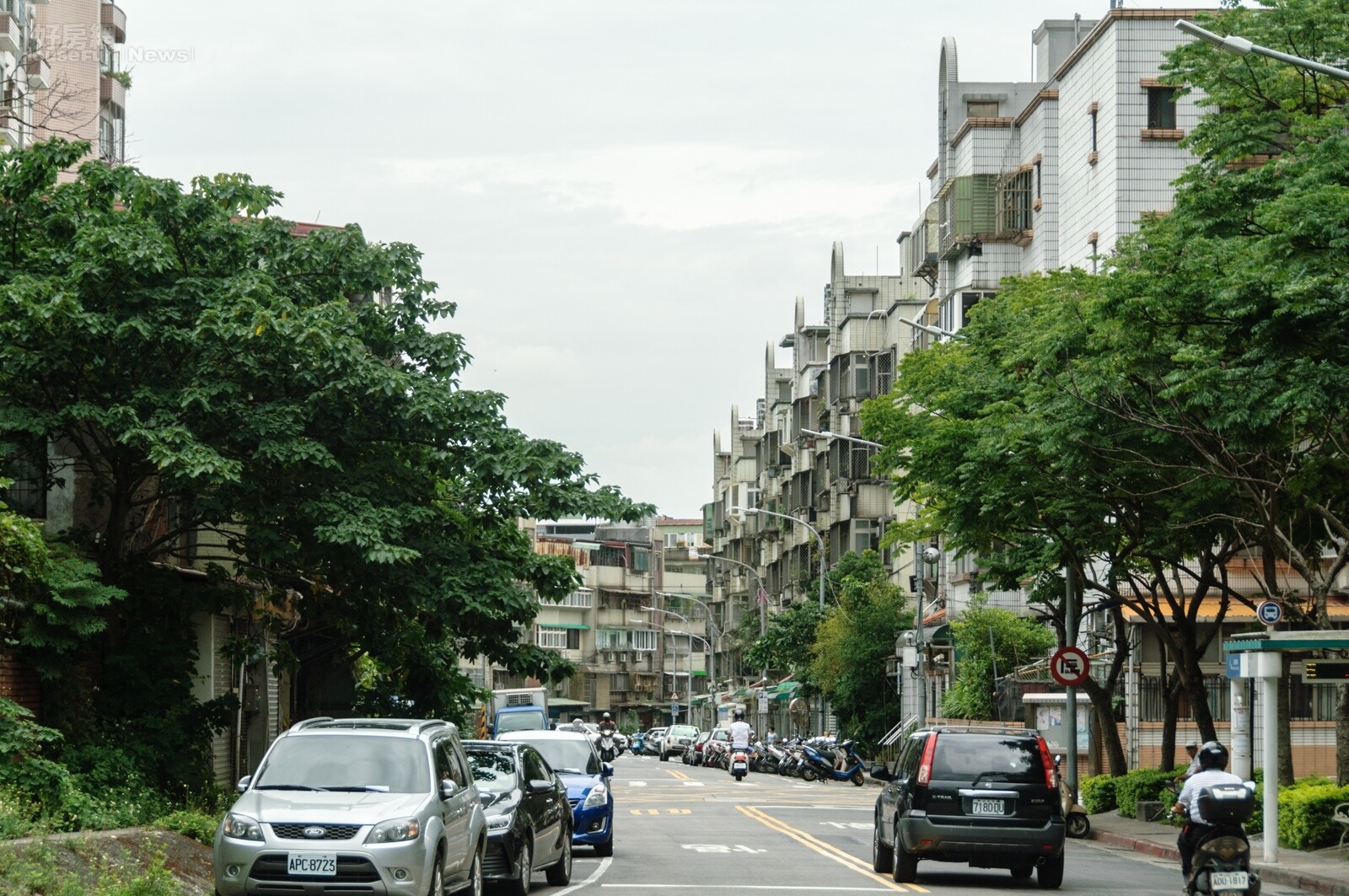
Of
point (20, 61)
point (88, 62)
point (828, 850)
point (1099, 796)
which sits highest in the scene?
point (88, 62)

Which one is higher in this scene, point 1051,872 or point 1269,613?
point 1269,613

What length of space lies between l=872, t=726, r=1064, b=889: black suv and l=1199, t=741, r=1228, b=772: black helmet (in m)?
3.88

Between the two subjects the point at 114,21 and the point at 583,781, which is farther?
the point at 114,21

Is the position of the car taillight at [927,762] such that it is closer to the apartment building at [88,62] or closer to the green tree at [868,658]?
the apartment building at [88,62]

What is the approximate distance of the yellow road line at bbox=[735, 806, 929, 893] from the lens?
20281 mm

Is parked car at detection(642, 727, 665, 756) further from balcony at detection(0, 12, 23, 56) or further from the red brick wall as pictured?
the red brick wall

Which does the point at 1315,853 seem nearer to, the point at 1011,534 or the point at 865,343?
the point at 1011,534

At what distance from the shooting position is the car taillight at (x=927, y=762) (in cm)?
2046

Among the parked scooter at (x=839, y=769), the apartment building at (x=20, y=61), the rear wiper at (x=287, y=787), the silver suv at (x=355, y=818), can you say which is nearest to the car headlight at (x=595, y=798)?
the silver suv at (x=355, y=818)

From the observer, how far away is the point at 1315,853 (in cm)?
2509

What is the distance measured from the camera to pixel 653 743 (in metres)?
99.3

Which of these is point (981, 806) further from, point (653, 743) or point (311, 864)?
point (653, 743)

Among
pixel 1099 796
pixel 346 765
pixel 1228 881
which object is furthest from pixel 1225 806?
pixel 1099 796

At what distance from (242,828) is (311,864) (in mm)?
711
